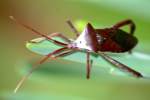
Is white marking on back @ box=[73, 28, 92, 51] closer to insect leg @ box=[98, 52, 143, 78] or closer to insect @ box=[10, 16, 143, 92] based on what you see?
insect @ box=[10, 16, 143, 92]

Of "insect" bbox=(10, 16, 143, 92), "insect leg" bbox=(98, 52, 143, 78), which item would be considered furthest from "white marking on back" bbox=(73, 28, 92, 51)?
"insect leg" bbox=(98, 52, 143, 78)

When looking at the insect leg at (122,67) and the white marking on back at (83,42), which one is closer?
the insect leg at (122,67)

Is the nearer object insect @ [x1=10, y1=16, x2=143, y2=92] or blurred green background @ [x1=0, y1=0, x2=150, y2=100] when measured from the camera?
blurred green background @ [x1=0, y1=0, x2=150, y2=100]

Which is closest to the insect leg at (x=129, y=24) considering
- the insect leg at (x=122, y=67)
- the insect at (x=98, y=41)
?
the insect at (x=98, y=41)

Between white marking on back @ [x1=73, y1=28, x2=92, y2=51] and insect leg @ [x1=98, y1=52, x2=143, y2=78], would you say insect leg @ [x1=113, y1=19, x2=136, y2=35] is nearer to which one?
white marking on back @ [x1=73, y1=28, x2=92, y2=51]

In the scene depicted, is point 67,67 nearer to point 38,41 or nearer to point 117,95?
point 38,41

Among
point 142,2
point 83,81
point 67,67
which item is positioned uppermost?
point 142,2

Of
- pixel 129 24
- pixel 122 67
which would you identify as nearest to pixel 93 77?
pixel 122 67

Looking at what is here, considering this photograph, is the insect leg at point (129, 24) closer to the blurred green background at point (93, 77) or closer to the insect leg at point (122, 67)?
the blurred green background at point (93, 77)

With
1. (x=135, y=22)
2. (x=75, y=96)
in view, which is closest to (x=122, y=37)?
(x=135, y=22)

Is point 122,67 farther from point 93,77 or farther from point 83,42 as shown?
point 83,42

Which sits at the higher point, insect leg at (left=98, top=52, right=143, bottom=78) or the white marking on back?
insect leg at (left=98, top=52, right=143, bottom=78)
